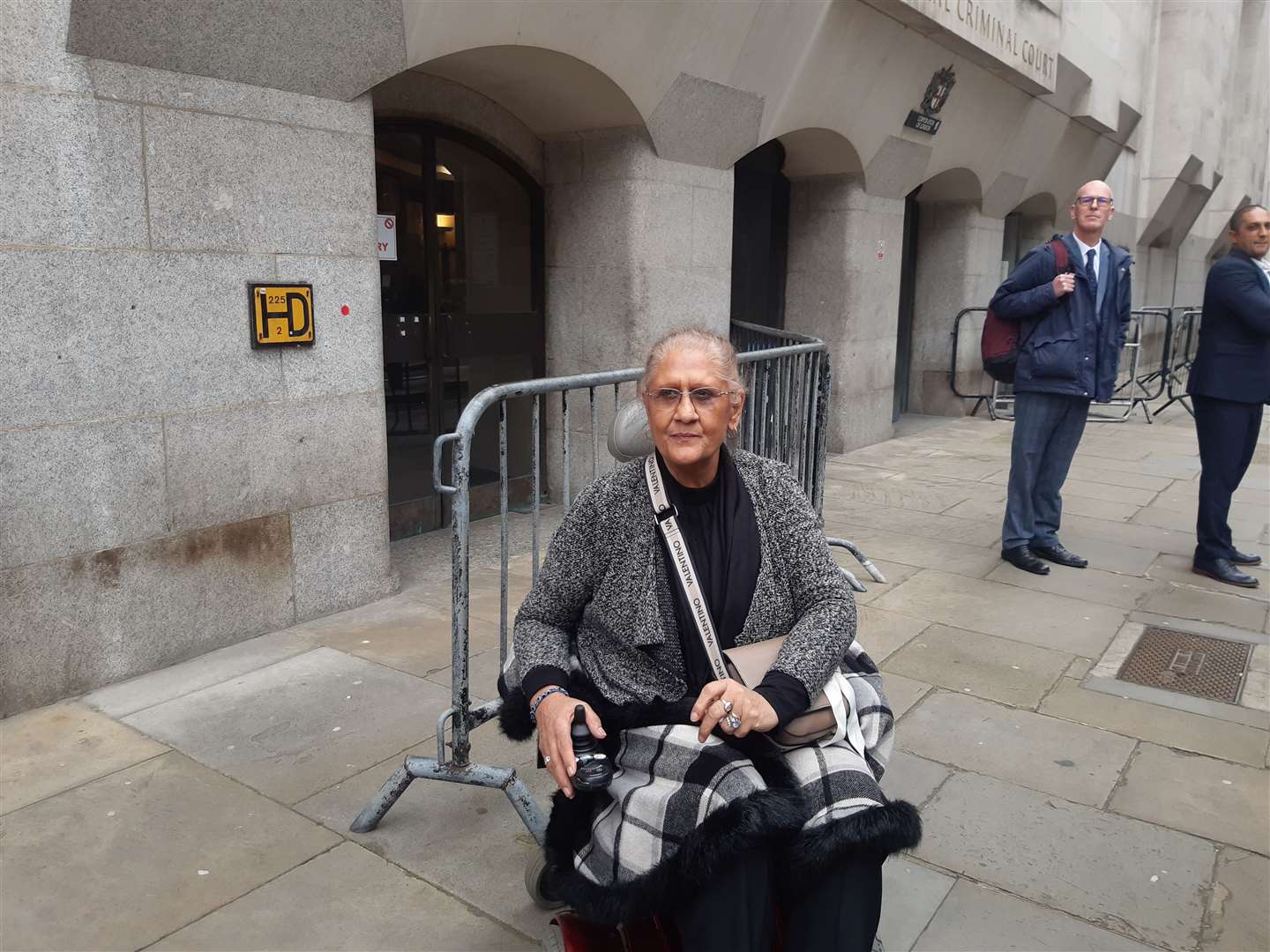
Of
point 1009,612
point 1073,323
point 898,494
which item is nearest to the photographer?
point 1009,612

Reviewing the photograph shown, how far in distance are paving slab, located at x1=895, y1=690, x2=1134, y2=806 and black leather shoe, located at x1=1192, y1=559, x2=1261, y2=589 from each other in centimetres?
252

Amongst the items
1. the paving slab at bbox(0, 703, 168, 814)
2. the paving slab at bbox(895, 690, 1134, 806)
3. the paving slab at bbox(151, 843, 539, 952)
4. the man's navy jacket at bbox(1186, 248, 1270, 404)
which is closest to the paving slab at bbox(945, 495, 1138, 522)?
the man's navy jacket at bbox(1186, 248, 1270, 404)

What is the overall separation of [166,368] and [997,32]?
343 inches

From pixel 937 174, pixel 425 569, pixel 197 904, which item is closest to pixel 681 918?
pixel 197 904

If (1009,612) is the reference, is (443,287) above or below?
above

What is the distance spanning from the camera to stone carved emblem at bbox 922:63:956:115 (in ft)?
32.1

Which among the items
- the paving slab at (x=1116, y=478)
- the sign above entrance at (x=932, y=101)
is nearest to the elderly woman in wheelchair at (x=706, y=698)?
the paving slab at (x=1116, y=478)

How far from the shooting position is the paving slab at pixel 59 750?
3.39 m

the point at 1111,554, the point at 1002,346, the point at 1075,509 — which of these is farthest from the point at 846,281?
the point at 1111,554

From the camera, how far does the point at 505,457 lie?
3.43 meters

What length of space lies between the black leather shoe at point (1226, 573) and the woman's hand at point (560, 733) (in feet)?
16.3

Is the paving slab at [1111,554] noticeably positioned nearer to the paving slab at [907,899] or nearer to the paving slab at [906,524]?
the paving slab at [906,524]

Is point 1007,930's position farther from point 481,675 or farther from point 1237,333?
point 1237,333

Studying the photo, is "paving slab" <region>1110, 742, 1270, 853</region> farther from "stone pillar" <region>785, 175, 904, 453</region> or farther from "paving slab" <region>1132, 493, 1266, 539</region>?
"stone pillar" <region>785, 175, 904, 453</region>
